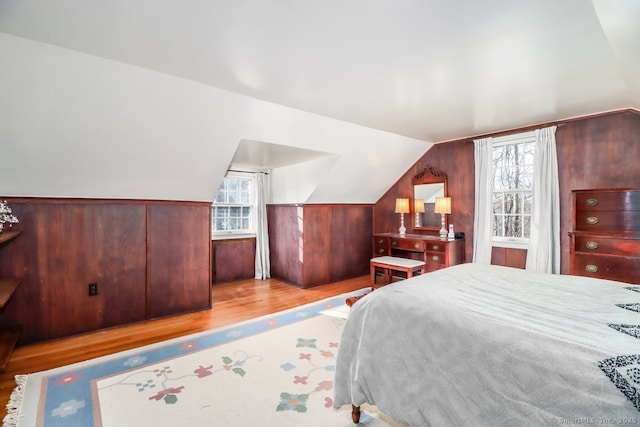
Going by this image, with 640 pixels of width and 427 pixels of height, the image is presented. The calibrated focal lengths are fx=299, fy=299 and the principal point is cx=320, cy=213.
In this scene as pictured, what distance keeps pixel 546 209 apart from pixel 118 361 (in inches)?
179

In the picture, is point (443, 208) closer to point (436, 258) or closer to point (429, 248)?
point (429, 248)

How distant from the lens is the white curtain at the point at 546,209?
342 cm

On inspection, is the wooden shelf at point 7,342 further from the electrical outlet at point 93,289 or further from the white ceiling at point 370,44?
the white ceiling at point 370,44

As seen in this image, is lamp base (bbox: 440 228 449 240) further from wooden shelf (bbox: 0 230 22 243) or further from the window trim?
wooden shelf (bbox: 0 230 22 243)

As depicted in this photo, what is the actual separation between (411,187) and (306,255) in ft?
6.82

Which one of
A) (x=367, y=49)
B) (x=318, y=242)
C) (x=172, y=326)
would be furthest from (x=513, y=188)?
(x=172, y=326)

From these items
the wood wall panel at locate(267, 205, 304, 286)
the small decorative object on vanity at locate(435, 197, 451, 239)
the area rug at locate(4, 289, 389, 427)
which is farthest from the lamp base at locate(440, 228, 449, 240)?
the area rug at locate(4, 289, 389, 427)

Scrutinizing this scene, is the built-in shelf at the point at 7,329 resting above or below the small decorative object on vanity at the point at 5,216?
below

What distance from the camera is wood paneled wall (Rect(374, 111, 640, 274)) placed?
3045 mm

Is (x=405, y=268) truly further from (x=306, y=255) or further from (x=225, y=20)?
(x=225, y=20)

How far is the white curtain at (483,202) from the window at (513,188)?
12cm

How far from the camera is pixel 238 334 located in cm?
291

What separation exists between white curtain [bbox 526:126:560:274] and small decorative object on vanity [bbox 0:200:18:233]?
17.2 feet

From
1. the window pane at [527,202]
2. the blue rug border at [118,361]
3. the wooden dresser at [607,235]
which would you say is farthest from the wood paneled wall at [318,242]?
the wooden dresser at [607,235]
